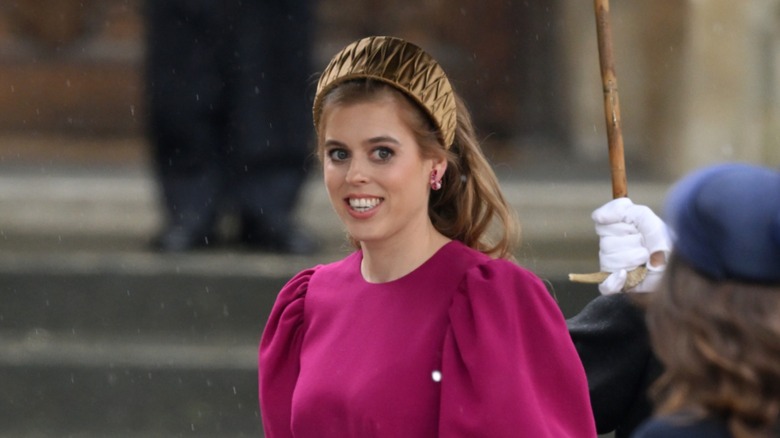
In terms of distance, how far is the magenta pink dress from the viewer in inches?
102

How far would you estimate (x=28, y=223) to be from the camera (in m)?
7.05

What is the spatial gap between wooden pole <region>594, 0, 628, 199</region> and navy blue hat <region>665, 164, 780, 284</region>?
4.02 ft

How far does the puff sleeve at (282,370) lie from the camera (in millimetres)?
2875

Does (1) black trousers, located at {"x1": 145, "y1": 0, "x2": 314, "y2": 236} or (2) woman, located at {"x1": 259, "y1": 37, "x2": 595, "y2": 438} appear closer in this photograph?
(2) woman, located at {"x1": 259, "y1": 37, "x2": 595, "y2": 438}

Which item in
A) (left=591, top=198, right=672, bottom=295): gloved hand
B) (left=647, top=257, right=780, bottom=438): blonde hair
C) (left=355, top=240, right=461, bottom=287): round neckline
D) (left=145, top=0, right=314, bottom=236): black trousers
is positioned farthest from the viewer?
(left=145, top=0, right=314, bottom=236): black trousers

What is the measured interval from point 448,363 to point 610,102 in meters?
0.75

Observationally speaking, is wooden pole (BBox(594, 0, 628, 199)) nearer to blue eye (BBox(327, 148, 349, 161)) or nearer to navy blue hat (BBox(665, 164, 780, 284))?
blue eye (BBox(327, 148, 349, 161))

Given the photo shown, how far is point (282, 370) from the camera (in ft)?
9.52

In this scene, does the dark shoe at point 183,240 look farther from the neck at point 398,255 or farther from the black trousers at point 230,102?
the neck at point 398,255

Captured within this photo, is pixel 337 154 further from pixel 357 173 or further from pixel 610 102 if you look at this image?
pixel 610 102

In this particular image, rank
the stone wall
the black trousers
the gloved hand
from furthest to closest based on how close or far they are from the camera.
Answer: the stone wall, the black trousers, the gloved hand

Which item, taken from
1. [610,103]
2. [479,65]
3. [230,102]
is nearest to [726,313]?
[610,103]

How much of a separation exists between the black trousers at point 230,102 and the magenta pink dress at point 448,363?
311 centimetres

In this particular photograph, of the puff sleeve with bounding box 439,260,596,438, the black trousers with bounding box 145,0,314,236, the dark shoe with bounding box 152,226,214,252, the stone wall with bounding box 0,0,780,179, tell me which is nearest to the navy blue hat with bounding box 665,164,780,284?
the puff sleeve with bounding box 439,260,596,438
